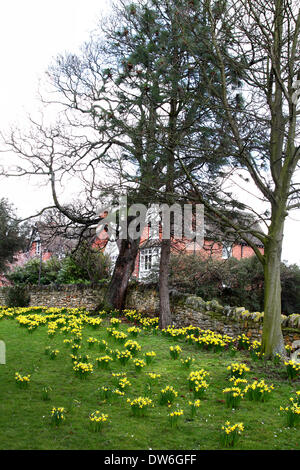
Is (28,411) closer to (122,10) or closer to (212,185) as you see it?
(212,185)

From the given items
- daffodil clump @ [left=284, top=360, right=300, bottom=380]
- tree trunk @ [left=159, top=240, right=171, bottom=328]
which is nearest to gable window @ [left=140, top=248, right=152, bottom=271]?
tree trunk @ [left=159, top=240, right=171, bottom=328]

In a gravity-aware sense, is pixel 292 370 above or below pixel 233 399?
above

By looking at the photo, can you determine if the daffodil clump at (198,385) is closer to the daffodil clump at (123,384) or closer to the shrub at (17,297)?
the daffodil clump at (123,384)

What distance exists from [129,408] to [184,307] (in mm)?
8279

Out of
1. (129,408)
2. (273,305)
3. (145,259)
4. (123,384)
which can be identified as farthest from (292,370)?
(145,259)

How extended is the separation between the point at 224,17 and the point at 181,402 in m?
6.93

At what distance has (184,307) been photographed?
1292 centimetres

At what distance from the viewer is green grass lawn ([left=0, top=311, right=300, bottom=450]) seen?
12.6 ft

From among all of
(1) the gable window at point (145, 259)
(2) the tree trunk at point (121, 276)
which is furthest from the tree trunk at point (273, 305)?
(1) the gable window at point (145, 259)

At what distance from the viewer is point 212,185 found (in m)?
10.5

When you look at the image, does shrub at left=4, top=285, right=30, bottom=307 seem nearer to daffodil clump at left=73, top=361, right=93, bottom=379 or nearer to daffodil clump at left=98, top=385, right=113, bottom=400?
daffodil clump at left=73, top=361, right=93, bottom=379

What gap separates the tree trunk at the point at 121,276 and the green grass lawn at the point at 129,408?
675cm

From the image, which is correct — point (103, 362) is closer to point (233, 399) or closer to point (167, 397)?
point (167, 397)

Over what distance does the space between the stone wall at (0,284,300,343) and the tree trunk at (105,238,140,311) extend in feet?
1.97
